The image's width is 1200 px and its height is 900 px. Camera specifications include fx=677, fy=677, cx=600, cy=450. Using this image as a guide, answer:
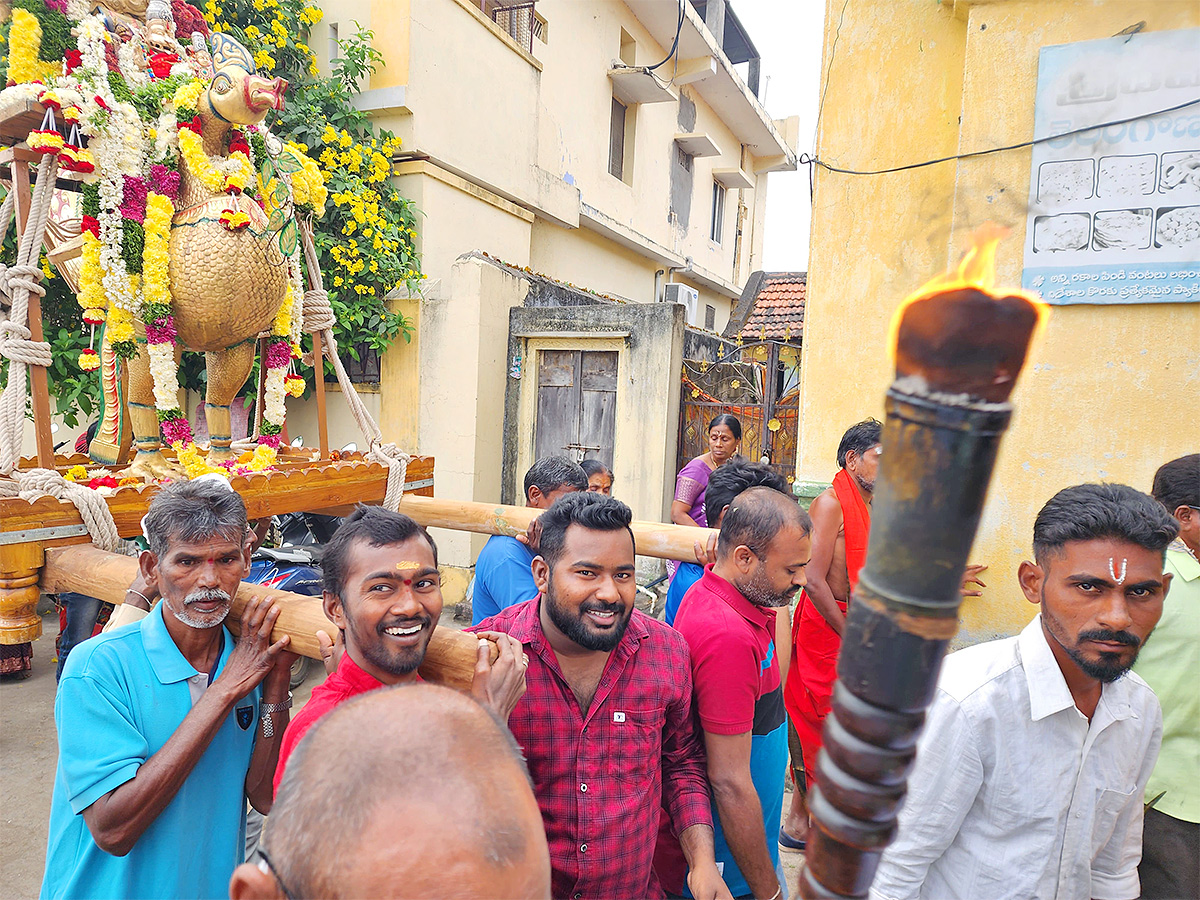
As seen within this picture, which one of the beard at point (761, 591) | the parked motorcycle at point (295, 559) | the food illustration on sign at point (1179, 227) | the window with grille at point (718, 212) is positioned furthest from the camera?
the window with grille at point (718, 212)

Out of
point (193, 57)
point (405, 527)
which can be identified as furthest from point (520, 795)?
point (193, 57)

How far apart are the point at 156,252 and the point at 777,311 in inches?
307

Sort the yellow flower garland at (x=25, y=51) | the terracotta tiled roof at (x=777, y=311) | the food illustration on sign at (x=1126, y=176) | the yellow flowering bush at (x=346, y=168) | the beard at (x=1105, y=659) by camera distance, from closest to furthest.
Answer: the beard at (x=1105, y=659) < the yellow flower garland at (x=25, y=51) < the food illustration on sign at (x=1126, y=176) < the yellow flowering bush at (x=346, y=168) < the terracotta tiled roof at (x=777, y=311)

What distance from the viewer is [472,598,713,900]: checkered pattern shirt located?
5.41 feet

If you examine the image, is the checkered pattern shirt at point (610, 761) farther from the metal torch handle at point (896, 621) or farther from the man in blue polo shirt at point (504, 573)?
the metal torch handle at point (896, 621)

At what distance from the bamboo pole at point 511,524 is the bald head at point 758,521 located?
39cm

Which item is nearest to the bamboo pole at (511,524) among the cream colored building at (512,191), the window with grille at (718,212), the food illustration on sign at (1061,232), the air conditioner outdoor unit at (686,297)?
Result: the food illustration on sign at (1061,232)

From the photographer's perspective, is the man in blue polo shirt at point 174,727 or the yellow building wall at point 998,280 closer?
the man in blue polo shirt at point 174,727

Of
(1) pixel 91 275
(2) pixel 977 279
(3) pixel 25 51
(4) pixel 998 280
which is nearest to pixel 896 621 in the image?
(2) pixel 977 279

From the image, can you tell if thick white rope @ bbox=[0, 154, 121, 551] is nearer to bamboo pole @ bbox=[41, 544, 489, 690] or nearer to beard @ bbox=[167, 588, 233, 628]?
bamboo pole @ bbox=[41, 544, 489, 690]

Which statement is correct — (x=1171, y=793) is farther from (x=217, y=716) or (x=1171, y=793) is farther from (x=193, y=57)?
(x=193, y=57)

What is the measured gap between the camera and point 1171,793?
2.08 m

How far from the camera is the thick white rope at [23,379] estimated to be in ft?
7.91

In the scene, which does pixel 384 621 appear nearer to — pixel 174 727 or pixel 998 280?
pixel 174 727
